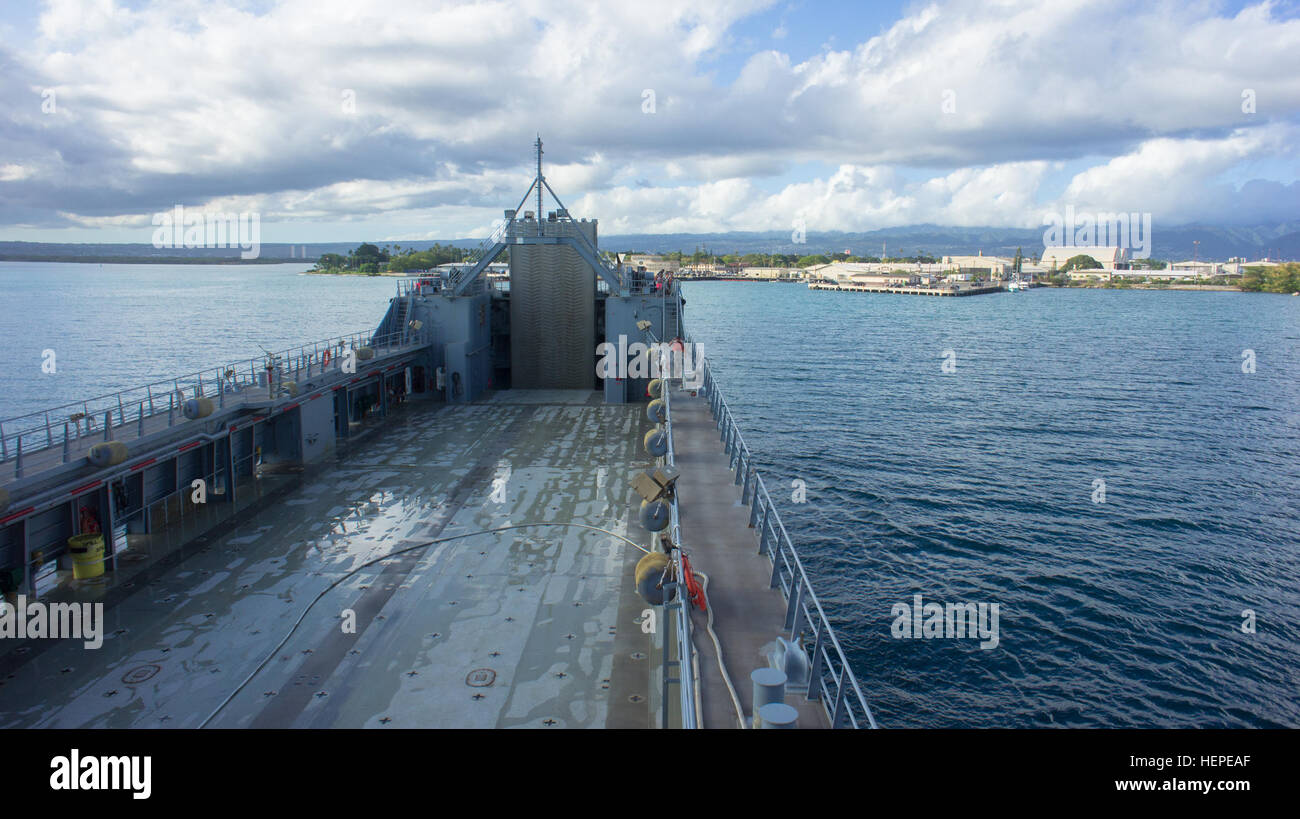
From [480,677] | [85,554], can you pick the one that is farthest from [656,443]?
[85,554]

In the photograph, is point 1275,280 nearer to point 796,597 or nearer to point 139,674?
point 796,597

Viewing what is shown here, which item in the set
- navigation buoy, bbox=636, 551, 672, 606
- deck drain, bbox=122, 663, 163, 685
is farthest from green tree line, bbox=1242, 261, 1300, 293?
deck drain, bbox=122, 663, 163, 685

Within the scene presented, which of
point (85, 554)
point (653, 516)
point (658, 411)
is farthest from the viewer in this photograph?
point (658, 411)

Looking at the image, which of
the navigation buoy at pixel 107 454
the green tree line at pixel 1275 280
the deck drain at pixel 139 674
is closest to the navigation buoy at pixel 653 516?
the deck drain at pixel 139 674

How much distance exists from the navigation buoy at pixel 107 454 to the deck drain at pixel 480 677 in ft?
28.2

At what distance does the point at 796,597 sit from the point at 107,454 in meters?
12.8

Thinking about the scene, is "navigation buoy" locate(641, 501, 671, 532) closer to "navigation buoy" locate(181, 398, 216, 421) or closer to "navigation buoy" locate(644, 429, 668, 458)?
"navigation buoy" locate(644, 429, 668, 458)

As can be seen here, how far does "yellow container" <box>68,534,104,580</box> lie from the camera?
14.0 metres

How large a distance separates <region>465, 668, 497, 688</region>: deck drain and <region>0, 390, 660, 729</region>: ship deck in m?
0.03

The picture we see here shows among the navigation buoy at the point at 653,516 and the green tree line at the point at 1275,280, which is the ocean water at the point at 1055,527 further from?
the green tree line at the point at 1275,280

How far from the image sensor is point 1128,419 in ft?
128

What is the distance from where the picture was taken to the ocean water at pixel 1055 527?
50.2 feet

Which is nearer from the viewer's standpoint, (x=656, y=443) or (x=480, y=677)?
(x=480, y=677)

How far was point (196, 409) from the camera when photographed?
17.7m
